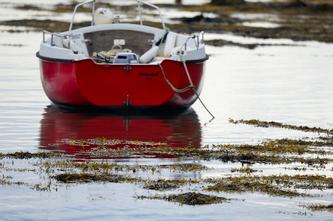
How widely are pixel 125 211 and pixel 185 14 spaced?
5701 centimetres

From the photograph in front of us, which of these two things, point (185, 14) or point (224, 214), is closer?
point (224, 214)

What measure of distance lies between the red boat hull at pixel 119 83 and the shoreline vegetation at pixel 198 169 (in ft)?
13.4

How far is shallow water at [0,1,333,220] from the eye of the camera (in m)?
14.8

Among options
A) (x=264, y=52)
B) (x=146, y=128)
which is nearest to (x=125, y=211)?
(x=146, y=128)

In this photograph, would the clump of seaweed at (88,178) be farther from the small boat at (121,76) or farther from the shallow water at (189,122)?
the small boat at (121,76)

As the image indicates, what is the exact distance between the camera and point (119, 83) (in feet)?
82.1

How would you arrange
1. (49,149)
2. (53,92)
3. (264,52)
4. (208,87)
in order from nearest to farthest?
(49,149), (53,92), (208,87), (264,52)

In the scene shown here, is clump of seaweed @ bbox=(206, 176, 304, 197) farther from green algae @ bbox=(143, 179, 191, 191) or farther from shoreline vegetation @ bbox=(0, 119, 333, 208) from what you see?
green algae @ bbox=(143, 179, 191, 191)

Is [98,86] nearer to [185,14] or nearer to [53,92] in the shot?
[53,92]

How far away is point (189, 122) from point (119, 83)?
1.60 m

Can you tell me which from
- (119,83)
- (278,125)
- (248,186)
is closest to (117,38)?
(119,83)

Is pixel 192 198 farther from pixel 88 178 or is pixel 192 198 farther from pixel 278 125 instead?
pixel 278 125

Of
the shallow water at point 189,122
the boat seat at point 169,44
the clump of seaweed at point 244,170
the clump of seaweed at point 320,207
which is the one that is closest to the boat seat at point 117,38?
the boat seat at point 169,44

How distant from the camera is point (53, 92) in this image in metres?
26.6
